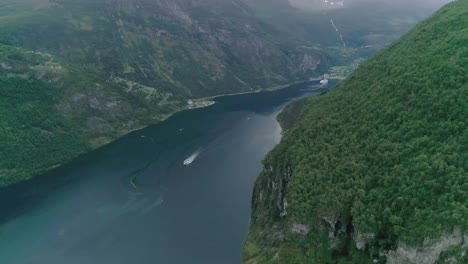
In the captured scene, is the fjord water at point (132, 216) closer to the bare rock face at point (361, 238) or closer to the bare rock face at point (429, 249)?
the bare rock face at point (361, 238)

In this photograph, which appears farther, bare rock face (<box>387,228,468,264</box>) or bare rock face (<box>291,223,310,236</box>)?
bare rock face (<box>291,223,310,236</box>)

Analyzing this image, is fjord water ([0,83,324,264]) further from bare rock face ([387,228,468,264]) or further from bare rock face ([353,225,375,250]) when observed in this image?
bare rock face ([387,228,468,264])

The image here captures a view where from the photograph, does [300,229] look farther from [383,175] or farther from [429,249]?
[429,249]

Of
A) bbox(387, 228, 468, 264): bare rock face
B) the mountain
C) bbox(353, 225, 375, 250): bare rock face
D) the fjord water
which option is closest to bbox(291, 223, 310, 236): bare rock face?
the mountain

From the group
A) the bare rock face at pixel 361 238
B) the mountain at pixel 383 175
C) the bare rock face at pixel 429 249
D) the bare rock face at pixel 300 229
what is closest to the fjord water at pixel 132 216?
the mountain at pixel 383 175

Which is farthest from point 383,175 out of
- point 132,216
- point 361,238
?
point 132,216

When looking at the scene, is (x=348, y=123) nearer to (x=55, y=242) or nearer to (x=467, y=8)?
(x=467, y=8)
